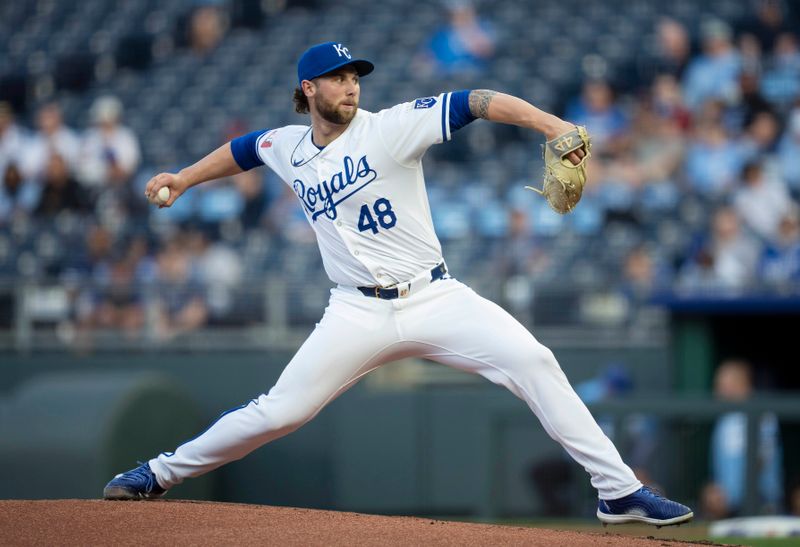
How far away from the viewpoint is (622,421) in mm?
8188

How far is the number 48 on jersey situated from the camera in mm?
4637

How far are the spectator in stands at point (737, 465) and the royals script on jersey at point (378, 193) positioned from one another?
3989mm

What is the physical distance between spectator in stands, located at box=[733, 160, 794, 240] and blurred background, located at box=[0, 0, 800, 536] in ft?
0.09

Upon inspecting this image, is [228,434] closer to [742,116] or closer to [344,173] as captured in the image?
[344,173]

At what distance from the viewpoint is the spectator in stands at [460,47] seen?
484 inches

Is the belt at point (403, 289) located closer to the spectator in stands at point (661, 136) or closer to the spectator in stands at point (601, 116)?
the spectator in stands at point (661, 136)

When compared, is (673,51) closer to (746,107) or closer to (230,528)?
(746,107)

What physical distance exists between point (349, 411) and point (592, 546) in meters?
5.06

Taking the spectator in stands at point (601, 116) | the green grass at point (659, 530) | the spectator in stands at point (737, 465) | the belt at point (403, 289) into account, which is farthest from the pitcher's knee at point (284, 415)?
the spectator in stands at point (601, 116)

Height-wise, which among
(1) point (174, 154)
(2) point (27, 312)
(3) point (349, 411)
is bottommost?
(3) point (349, 411)

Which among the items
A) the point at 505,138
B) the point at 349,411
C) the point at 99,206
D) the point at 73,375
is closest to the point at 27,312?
the point at 73,375

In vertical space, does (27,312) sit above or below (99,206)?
below

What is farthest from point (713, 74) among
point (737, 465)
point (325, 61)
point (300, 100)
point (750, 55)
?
point (325, 61)

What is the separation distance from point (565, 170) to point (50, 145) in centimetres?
864
